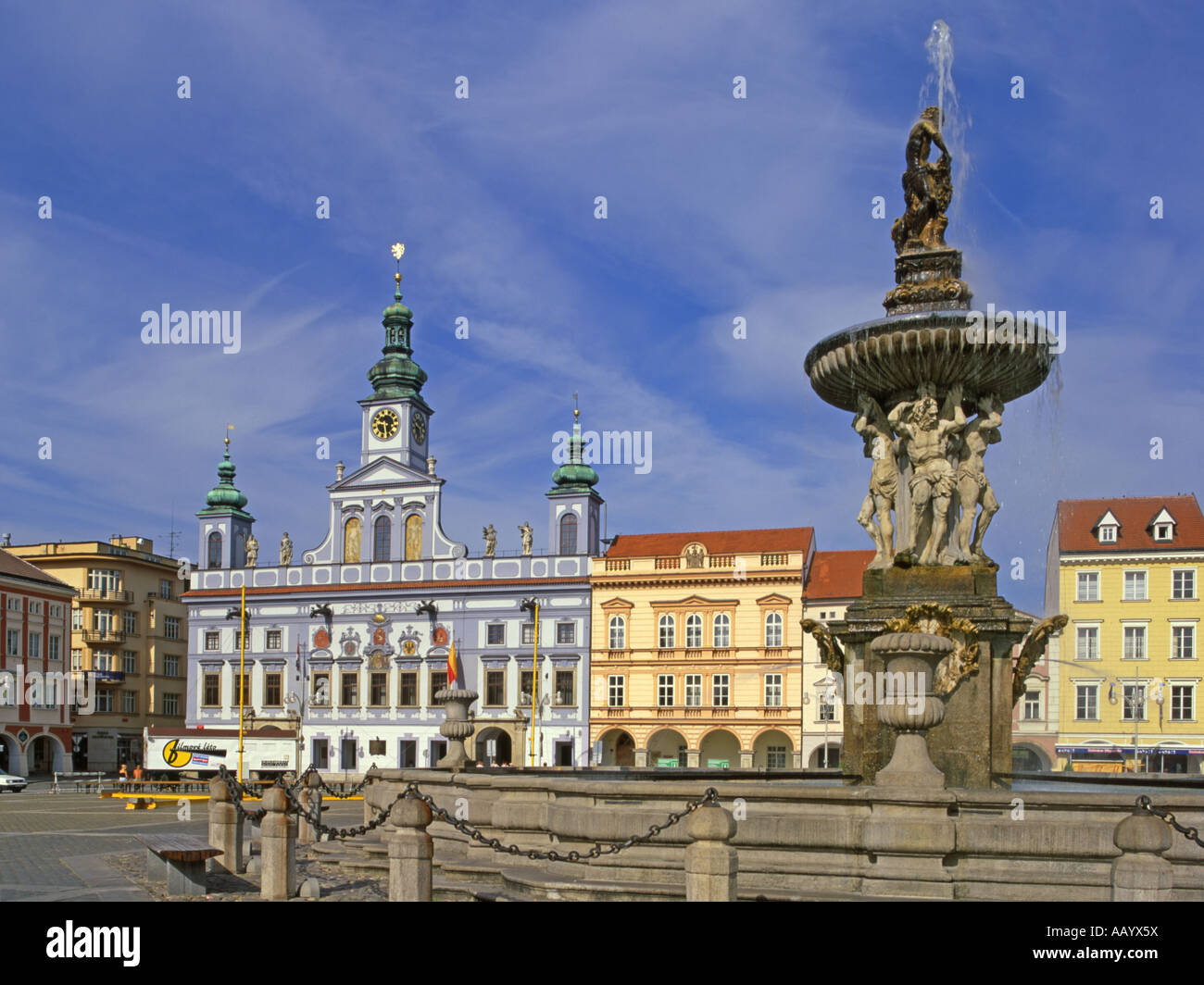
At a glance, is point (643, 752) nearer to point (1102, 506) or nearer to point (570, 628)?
point (570, 628)

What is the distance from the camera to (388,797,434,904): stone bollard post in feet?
29.3

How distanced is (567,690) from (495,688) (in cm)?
320

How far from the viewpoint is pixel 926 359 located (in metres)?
13.2

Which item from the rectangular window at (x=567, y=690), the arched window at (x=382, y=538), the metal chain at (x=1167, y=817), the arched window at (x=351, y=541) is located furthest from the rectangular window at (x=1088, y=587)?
the metal chain at (x=1167, y=817)

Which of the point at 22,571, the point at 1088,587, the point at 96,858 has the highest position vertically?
the point at 22,571

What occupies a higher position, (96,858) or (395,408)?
(395,408)

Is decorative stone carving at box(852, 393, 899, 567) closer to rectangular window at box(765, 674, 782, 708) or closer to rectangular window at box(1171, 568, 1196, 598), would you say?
rectangular window at box(765, 674, 782, 708)

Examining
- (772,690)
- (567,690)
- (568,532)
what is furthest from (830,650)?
(568,532)

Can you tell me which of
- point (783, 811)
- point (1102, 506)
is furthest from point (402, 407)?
point (783, 811)

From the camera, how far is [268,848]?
10.7 meters

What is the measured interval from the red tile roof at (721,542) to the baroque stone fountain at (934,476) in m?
38.3

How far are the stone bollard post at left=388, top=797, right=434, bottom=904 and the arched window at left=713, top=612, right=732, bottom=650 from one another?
142ft

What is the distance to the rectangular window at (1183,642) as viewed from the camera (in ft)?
156

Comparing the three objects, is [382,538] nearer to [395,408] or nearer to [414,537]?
[414,537]
